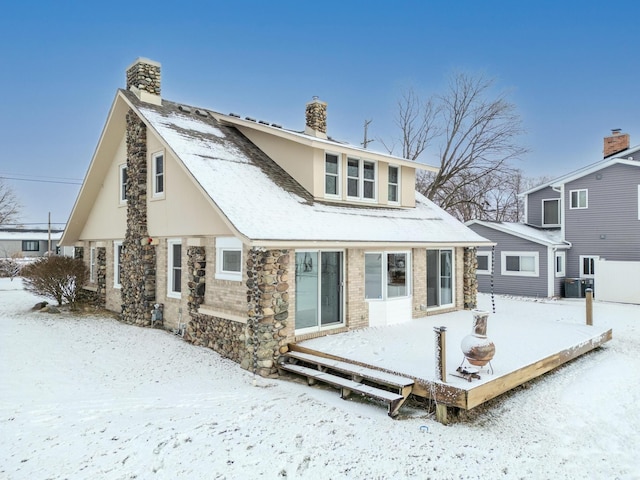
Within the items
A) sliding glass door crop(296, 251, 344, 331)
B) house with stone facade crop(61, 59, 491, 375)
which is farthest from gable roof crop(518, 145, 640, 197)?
sliding glass door crop(296, 251, 344, 331)

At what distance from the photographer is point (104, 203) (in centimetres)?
1460

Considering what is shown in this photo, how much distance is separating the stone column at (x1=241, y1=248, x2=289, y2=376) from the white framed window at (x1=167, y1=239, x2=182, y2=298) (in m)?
3.74

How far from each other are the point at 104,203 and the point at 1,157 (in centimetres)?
3689

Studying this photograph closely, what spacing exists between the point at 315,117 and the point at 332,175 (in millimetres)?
3942

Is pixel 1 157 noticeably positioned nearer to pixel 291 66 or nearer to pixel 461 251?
pixel 291 66

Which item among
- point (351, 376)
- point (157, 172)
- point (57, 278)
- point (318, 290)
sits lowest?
point (351, 376)

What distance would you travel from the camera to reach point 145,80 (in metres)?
12.6

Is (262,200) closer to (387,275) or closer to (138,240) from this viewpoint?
(387,275)

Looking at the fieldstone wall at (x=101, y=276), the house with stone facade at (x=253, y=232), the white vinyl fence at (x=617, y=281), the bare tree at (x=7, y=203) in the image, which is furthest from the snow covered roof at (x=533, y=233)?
the bare tree at (x=7, y=203)

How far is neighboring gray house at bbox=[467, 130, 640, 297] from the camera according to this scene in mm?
18281

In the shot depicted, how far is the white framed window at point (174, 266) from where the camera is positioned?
11516 millimetres

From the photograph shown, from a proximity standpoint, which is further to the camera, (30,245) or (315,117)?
(30,245)

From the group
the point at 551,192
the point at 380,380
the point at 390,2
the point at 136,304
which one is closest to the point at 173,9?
the point at 390,2

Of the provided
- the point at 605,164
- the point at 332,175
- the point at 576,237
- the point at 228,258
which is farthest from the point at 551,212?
the point at 228,258
